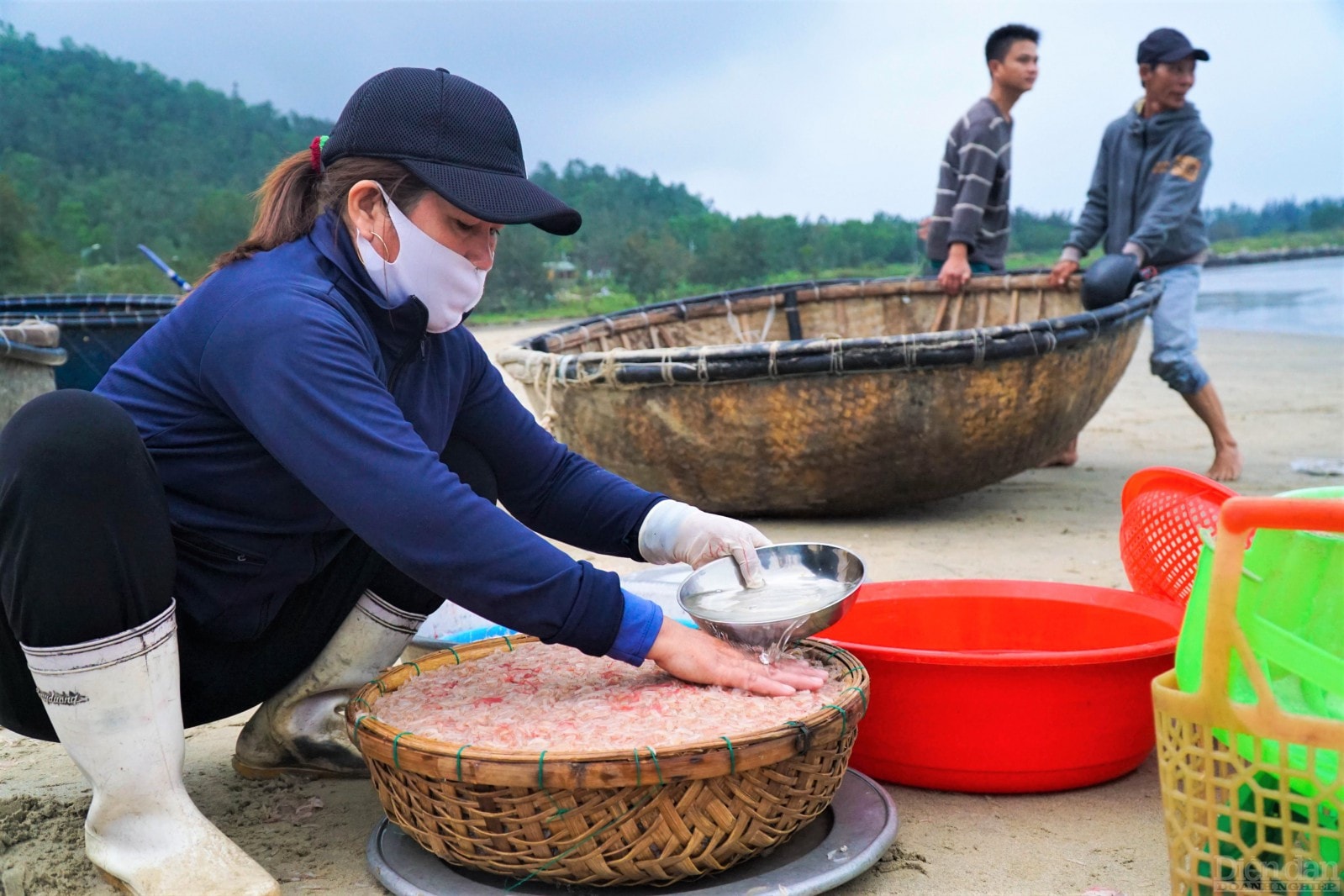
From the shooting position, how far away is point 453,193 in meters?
1.64

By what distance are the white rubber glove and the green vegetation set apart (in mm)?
18074

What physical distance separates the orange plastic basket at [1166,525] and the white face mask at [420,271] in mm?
1386

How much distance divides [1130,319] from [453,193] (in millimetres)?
3429

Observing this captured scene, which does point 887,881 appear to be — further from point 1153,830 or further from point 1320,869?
point 1320,869

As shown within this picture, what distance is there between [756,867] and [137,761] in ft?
2.78

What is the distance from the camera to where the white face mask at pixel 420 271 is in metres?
1.73

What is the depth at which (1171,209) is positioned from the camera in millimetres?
5043

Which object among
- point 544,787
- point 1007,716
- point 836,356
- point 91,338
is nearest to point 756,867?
point 544,787

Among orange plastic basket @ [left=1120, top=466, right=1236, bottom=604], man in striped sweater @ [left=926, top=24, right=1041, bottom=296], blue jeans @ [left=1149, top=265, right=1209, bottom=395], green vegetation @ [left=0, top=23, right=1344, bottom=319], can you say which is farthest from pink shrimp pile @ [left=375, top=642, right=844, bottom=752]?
green vegetation @ [left=0, top=23, right=1344, bottom=319]

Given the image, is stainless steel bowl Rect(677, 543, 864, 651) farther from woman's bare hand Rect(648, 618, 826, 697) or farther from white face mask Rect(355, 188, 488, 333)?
white face mask Rect(355, 188, 488, 333)

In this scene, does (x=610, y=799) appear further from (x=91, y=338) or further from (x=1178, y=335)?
(x=91, y=338)

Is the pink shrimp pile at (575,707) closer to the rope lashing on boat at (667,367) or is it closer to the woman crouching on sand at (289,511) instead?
the woman crouching on sand at (289,511)

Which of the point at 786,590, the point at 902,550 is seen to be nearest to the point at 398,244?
the point at 786,590

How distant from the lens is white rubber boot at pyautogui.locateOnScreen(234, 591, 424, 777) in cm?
197
